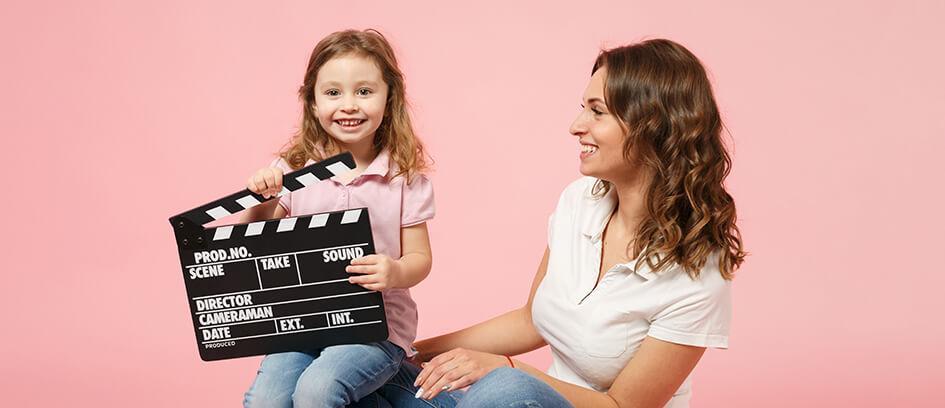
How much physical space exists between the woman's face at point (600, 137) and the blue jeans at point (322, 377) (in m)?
0.77

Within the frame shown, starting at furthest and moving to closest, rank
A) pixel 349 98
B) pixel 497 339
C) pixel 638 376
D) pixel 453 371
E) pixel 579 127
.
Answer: pixel 497 339 → pixel 349 98 → pixel 579 127 → pixel 638 376 → pixel 453 371

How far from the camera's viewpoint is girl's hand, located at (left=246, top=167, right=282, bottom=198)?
2564 mm

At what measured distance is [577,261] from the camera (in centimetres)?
281

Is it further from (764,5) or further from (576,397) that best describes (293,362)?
(764,5)

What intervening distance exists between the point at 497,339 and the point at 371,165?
68cm

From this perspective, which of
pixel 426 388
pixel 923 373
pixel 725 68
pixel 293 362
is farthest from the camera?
pixel 725 68

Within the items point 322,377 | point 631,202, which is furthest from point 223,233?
point 631,202

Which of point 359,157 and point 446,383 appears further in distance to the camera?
point 359,157

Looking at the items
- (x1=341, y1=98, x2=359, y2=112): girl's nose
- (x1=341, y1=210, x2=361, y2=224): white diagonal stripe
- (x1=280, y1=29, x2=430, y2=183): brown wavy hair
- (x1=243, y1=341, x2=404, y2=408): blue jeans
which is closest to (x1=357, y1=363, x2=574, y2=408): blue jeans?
(x1=243, y1=341, x2=404, y2=408): blue jeans

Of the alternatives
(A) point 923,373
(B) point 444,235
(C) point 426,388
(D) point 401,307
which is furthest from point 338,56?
(A) point 923,373

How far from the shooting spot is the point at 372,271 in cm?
255

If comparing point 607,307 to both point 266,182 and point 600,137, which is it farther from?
point 266,182

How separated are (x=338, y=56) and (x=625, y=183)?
897 mm

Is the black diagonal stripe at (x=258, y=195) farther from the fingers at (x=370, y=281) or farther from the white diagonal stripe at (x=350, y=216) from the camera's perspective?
the fingers at (x=370, y=281)
